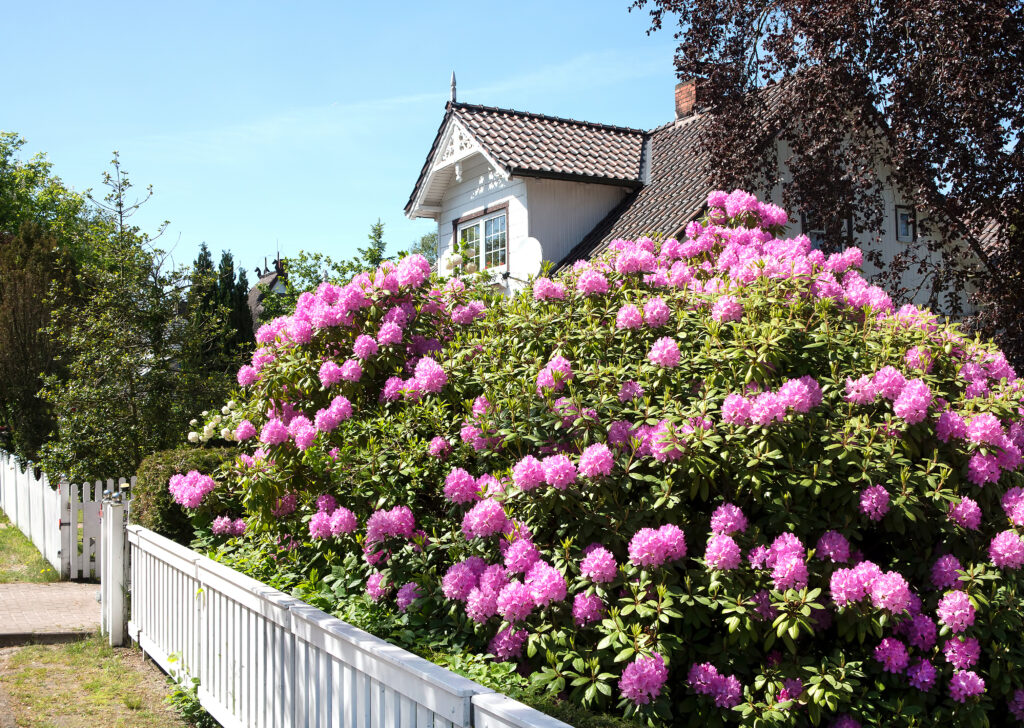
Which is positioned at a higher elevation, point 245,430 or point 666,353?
point 666,353

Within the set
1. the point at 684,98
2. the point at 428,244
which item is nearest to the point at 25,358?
the point at 684,98

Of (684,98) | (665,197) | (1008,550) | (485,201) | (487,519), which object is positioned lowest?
(1008,550)

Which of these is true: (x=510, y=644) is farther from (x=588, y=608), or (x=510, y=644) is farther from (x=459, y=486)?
(x=459, y=486)

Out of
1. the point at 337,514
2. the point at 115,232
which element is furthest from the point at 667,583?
the point at 115,232

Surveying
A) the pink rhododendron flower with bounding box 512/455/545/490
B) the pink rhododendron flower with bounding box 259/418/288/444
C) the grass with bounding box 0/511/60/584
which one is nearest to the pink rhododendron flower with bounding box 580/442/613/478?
the pink rhododendron flower with bounding box 512/455/545/490

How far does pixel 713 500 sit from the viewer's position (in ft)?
11.9

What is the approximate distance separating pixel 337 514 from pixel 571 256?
13.0 m

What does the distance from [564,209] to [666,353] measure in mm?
13607

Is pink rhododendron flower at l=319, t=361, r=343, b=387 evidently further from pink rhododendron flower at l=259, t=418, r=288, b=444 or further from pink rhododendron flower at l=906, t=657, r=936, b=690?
pink rhododendron flower at l=906, t=657, r=936, b=690

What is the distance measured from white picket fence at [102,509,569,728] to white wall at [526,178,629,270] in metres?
11.2

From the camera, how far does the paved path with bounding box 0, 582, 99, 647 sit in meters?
7.64

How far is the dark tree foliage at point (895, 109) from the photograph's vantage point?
31.8 feet

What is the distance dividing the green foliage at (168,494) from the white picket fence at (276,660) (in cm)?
40

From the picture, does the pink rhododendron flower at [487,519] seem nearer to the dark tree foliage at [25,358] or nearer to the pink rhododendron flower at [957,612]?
the pink rhododendron flower at [957,612]
